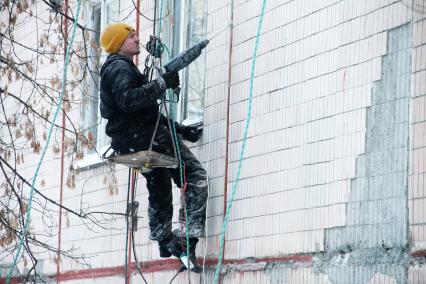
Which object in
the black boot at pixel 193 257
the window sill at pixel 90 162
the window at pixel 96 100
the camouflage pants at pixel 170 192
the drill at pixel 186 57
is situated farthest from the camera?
the window at pixel 96 100

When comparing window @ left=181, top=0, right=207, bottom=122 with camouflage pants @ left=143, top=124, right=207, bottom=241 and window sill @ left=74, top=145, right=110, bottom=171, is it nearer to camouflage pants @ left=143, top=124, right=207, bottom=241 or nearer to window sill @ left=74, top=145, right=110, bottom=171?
camouflage pants @ left=143, top=124, right=207, bottom=241

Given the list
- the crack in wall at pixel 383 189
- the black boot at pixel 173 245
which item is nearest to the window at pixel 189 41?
the black boot at pixel 173 245

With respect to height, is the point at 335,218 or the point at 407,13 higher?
the point at 407,13

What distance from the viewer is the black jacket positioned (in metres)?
9.41

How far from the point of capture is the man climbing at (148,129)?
9.46 m

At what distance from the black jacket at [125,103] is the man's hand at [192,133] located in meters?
0.58

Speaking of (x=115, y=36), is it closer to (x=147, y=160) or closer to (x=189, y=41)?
(x=147, y=160)

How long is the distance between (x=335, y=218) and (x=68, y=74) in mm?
5807

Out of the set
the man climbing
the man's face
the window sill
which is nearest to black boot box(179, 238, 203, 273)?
the man climbing

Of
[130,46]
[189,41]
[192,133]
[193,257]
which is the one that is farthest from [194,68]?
[193,257]

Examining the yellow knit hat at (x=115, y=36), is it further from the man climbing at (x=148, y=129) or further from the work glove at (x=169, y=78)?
the work glove at (x=169, y=78)

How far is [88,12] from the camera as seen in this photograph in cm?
1360

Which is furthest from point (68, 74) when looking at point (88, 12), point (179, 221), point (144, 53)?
point (179, 221)

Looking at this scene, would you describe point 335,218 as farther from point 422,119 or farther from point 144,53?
point 144,53
